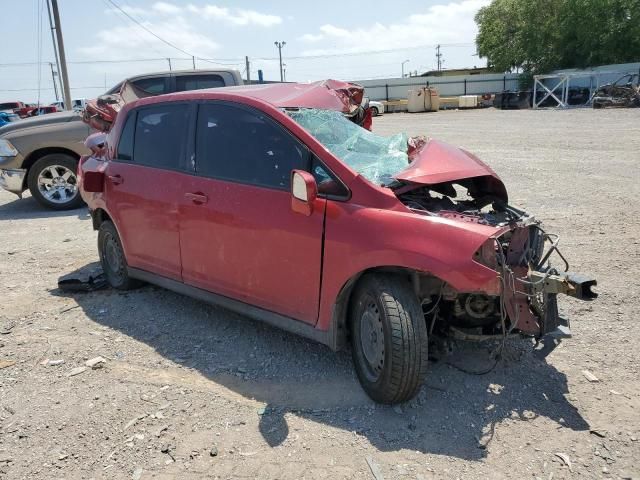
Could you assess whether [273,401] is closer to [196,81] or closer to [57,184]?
[196,81]

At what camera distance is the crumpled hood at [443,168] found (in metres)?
3.26

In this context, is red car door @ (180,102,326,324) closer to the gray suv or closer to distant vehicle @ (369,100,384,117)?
the gray suv

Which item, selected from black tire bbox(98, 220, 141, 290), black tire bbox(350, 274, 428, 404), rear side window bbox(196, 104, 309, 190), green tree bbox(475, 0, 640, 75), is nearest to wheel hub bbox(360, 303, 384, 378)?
black tire bbox(350, 274, 428, 404)

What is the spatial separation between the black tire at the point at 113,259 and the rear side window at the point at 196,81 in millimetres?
4649

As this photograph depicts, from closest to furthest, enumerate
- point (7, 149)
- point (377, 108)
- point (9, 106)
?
1. point (7, 149)
2. point (9, 106)
3. point (377, 108)

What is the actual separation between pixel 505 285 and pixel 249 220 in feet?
5.60

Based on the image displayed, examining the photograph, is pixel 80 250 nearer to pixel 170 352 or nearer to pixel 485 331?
pixel 170 352

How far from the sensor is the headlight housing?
29.3 ft

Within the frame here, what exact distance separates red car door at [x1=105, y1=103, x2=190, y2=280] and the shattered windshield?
43.9 inches

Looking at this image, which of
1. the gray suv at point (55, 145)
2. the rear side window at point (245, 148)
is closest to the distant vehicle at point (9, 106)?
the gray suv at point (55, 145)

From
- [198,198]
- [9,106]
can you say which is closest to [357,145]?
[198,198]

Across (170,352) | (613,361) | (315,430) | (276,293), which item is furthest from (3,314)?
(613,361)

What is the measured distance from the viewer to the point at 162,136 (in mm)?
4539

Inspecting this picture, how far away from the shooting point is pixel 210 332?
4359 millimetres
